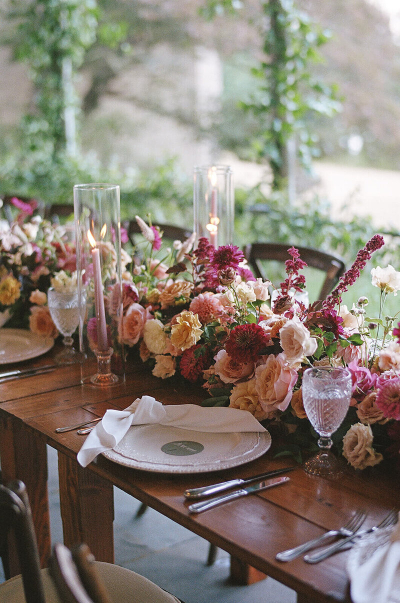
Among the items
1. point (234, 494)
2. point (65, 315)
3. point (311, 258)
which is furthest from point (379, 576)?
point (311, 258)

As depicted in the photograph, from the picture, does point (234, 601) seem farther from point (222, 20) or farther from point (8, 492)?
point (222, 20)

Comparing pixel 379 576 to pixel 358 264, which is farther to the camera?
pixel 358 264

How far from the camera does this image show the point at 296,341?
3.73 feet

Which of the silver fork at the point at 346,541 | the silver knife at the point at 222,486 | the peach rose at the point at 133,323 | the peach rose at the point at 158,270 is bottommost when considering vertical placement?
the silver fork at the point at 346,541

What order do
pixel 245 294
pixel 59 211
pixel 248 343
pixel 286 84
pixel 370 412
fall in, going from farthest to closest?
pixel 286 84 < pixel 59 211 < pixel 245 294 < pixel 248 343 < pixel 370 412

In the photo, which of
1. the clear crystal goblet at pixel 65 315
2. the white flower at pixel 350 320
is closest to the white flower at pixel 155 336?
the clear crystal goblet at pixel 65 315

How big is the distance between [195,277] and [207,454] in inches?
22.8

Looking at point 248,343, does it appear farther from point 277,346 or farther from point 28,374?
point 28,374

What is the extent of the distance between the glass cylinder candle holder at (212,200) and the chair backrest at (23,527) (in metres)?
1.05

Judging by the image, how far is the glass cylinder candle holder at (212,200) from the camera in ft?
5.70

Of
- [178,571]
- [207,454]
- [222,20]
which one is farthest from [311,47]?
[207,454]

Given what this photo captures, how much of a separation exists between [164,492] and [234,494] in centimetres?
11

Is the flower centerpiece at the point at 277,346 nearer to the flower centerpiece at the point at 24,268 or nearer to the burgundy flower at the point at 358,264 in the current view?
the burgundy flower at the point at 358,264

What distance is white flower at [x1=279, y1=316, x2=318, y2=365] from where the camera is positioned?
44.4 inches
